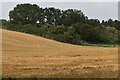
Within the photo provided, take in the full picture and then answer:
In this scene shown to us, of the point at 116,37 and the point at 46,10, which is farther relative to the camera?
the point at 46,10

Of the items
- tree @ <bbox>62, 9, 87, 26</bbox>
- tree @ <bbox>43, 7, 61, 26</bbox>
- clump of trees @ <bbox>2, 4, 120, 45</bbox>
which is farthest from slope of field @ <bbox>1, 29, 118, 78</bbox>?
tree @ <bbox>43, 7, 61, 26</bbox>

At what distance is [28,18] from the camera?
72.9 metres

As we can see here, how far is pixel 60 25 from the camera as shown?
229 ft

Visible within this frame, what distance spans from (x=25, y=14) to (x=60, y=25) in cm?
1157

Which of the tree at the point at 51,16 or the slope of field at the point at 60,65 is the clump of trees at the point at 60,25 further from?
the slope of field at the point at 60,65

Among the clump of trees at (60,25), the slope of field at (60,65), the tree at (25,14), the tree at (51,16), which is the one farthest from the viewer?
the tree at (51,16)

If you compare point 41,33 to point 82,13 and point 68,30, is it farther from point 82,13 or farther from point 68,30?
point 82,13

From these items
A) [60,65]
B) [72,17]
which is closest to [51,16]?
[72,17]

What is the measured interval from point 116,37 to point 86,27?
7970 millimetres

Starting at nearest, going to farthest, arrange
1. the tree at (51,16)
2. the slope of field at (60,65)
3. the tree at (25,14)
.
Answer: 1. the slope of field at (60,65)
2. the tree at (25,14)
3. the tree at (51,16)

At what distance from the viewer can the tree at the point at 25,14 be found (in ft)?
234

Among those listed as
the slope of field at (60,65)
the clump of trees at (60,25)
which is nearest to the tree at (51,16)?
the clump of trees at (60,25)

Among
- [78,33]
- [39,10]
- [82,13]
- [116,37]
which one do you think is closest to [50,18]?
[39,10]

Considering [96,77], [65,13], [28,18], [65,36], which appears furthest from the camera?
[65,13]
